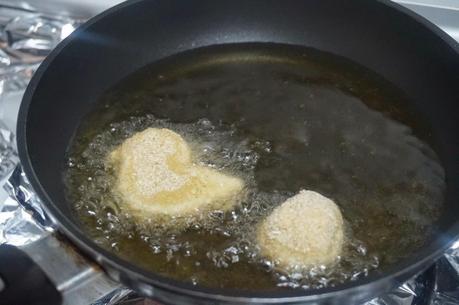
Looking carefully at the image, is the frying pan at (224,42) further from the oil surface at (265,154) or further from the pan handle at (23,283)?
the pan handle at (23,283)

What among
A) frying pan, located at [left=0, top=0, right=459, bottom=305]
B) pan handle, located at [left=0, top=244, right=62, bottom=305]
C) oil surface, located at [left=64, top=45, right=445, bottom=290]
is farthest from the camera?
frying pan, located at [left=0, top=0, right=459, bottom=305]

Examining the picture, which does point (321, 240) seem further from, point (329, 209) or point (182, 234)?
point (182, 234)

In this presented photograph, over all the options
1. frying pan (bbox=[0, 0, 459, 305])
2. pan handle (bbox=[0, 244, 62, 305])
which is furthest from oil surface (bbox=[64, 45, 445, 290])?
pan handle (bbox=[0, 244, 62, 305])

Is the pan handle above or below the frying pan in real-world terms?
below

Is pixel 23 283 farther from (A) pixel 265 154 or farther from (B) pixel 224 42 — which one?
(B) pixel 224 42

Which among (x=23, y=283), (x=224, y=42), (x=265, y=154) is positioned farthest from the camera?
(x=224, y=42)

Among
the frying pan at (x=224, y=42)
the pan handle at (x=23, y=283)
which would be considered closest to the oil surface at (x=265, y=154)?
the frying pan at (x=224, y=42)

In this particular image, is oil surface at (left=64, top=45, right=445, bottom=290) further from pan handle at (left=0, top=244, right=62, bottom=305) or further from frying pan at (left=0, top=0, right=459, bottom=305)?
pan handle at (left=0, top=244, right=62, bottom=305)

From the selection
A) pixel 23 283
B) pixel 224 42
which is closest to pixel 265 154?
pixel 224 42

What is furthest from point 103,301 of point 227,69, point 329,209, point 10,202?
point 227,69
